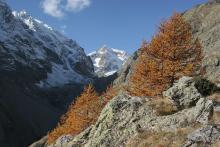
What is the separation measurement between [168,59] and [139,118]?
13.7m

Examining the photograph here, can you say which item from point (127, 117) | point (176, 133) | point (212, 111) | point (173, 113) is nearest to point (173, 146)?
point (176, 133)

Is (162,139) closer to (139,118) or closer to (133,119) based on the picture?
(139,118)

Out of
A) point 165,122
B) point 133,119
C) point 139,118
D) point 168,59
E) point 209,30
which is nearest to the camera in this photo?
point 165,122

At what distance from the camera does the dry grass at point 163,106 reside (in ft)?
87.5

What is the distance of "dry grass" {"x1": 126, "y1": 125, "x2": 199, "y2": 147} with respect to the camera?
20688 millimetres

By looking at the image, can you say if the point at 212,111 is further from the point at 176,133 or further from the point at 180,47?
the point at 180,47

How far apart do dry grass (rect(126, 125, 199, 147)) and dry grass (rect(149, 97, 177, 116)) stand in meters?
3.19

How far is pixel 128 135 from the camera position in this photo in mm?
26125

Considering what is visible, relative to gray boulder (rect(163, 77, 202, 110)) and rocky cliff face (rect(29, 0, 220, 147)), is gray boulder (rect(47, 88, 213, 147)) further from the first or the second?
gray boulder (rect(163, 77, 202, 110))

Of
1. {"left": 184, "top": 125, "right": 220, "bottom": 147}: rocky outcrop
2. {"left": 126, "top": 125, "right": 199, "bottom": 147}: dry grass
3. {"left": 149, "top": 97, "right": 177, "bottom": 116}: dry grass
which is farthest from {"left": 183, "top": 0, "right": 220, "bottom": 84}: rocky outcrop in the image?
{"left": 184, "top": 125, "right": 220, "bottom": 147}: rocky outcrop

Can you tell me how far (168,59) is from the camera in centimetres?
4038

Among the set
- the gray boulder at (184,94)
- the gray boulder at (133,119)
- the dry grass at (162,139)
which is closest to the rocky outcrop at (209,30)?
the gray boulder at (133,119)

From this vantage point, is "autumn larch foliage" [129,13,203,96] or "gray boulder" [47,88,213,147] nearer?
"gray boulder" [47,88,213,147]

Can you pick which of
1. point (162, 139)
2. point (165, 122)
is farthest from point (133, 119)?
point (162, 139)
